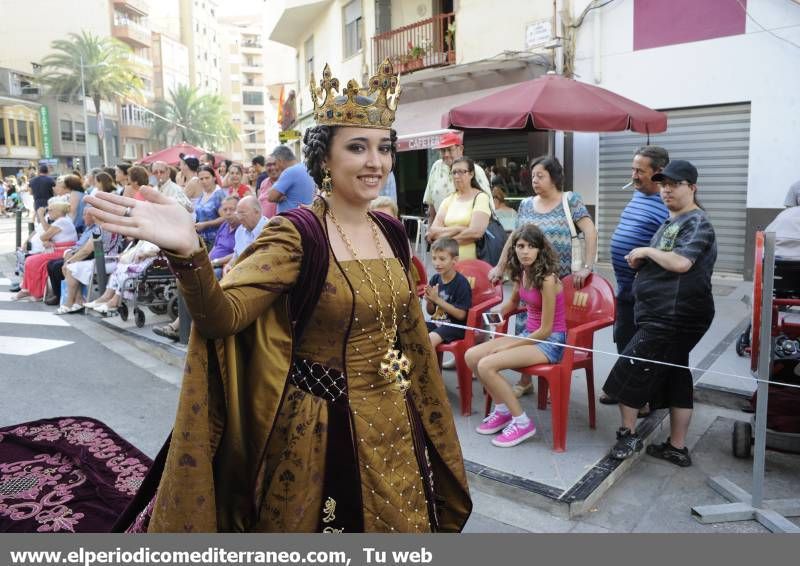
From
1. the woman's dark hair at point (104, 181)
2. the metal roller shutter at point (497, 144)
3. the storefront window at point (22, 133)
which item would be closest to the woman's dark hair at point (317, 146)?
the woman's dark hair at point (104, 181)

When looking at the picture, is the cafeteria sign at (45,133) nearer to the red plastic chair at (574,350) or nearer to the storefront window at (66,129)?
the storefront window at (66,129)

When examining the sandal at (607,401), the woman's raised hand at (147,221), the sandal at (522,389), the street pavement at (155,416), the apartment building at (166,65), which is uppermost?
the apartment building at (166,65)

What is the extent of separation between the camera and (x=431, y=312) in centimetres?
515

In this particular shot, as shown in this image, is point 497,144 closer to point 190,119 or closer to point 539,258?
point 539,258

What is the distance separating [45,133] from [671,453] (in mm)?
53399

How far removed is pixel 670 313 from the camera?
377 cm

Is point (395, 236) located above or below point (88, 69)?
below

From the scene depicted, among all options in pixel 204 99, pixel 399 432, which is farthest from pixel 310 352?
pixel 204 99

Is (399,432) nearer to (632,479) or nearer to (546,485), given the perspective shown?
(546,485)

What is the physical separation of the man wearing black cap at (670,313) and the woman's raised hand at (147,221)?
286cm

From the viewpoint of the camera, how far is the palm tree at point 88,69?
46.5 m

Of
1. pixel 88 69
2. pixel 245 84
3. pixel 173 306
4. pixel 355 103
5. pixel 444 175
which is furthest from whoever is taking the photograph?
pixel 245 84

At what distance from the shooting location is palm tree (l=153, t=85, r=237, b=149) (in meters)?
61.4

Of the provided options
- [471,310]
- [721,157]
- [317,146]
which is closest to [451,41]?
[721,157]
